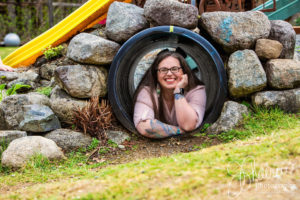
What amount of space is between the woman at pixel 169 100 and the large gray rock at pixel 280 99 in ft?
2.64

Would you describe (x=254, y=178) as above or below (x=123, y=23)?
below

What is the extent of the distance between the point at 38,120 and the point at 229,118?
98.4 inches

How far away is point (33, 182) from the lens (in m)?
3.29

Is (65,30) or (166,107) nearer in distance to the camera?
(166,107)

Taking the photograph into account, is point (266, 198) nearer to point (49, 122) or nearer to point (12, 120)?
point (49, 122)

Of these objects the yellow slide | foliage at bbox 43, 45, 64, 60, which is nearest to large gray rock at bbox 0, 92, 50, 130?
foliage at bbox 43, 45, 64, 60

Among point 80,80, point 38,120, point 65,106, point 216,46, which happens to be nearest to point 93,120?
point 65,106

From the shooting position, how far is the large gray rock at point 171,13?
4469 mm

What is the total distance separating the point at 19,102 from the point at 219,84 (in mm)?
2775

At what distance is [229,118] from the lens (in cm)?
427

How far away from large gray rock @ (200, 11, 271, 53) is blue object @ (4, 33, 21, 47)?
384 inches

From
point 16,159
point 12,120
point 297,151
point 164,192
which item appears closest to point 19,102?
point 12,120

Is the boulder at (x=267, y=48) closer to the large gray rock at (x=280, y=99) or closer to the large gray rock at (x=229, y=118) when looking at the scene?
the large gray rock at (x=280, y=99)

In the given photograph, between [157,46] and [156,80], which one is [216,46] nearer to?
[157,46]
